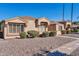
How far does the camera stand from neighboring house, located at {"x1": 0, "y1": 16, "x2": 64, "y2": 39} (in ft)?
50.9

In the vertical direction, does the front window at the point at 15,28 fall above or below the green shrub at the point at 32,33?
above

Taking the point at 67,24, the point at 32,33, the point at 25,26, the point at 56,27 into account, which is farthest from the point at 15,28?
the point at 67,24

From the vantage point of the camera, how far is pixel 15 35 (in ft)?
52.1

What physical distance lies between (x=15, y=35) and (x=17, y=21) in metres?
1.99

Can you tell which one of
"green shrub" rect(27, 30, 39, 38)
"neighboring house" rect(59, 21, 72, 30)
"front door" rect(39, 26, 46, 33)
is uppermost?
"neighboring house" rect(59, 21, 72, 30)

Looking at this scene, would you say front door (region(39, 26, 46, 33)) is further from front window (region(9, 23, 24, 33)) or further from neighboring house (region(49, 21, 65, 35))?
front window (region(9, 23, 24, 33))

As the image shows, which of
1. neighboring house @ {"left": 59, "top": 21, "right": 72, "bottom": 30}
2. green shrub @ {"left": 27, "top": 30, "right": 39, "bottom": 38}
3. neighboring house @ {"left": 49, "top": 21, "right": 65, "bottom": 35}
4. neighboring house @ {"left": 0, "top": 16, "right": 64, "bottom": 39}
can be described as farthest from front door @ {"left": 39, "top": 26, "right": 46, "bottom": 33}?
neighboring house @ {"left": 59, "top": 21, "right": 72, "bottom": 30}

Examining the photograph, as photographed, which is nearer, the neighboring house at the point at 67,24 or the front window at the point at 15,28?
the neighboring house at the point at 67,24

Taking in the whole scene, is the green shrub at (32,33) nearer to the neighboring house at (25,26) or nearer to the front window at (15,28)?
the neighboring house at (25,26)

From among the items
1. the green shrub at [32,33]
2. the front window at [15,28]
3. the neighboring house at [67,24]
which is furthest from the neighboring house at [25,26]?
the green shrub at [32,33]

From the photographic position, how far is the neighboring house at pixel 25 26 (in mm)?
15508

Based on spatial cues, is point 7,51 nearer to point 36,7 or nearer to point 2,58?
point 2,58

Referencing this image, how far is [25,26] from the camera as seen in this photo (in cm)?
1684

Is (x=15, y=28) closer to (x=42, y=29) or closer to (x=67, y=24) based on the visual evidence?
(x=42, y=29)
